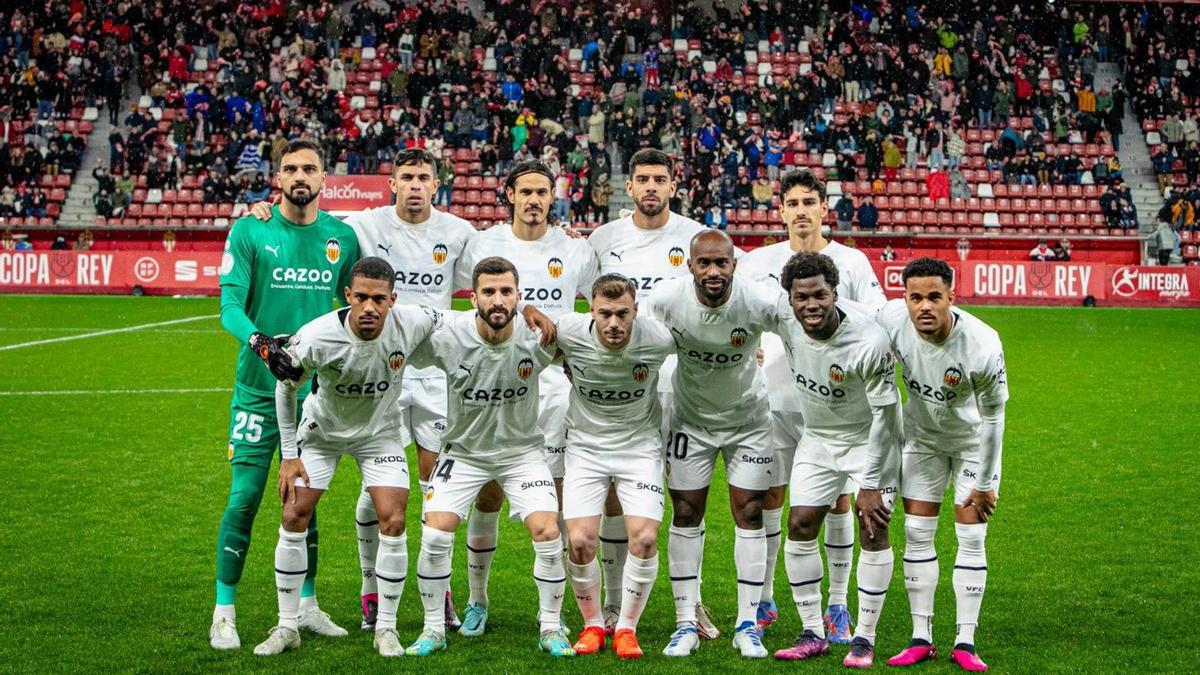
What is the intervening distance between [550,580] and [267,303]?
2.09 metres

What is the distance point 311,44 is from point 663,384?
3297 centimetres

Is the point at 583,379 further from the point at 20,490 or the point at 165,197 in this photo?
the point at 165,197

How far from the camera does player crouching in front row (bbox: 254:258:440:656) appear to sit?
6266mm

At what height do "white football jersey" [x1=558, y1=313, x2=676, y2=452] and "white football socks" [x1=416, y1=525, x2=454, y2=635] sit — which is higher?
"white football jersey" [x1=558, y1=313, x2=676, y2=452]

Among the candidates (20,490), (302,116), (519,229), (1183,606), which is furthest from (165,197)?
(1183,606)

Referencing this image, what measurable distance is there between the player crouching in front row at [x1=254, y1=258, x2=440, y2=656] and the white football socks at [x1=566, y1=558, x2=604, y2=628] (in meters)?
0.86

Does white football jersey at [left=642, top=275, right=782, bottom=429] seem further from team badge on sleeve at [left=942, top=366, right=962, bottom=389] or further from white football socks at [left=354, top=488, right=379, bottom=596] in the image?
white football socks at [left=354, top=488, right=379, bottom=596]

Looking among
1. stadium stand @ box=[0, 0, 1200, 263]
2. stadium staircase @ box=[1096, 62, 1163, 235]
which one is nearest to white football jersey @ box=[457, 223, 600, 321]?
stadium stand @ box=[0, 0, 1200, 263]

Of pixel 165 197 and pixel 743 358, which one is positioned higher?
pixel 165 197

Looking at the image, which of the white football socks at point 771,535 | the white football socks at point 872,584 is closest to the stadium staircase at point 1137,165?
the white football socks at point 771,535

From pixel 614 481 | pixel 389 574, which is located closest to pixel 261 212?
pixel 389 574

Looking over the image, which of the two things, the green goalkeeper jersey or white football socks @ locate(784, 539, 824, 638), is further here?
the green goalkeeper jersey

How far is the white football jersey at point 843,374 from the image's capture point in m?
6.18

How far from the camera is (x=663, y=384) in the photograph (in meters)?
7.37
